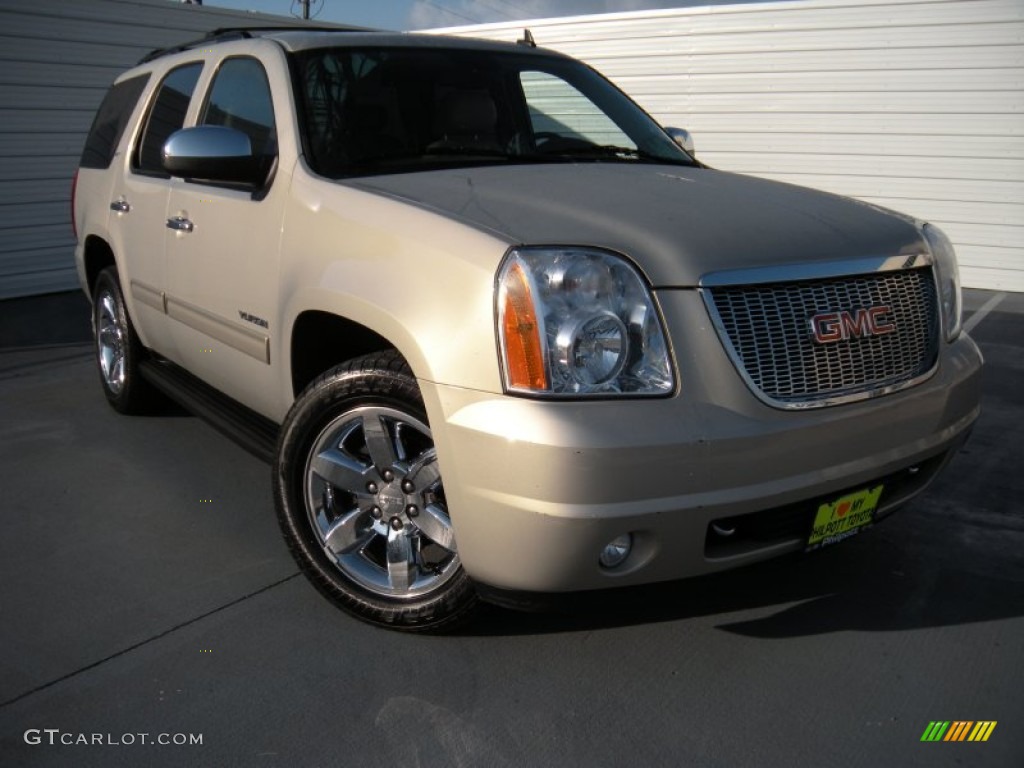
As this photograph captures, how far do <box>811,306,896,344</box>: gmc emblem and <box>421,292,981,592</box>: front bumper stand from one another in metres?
0.20

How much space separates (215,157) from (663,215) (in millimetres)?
1610

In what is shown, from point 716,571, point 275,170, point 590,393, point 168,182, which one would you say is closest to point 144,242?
point 168,182

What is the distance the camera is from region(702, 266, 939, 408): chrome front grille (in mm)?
2453

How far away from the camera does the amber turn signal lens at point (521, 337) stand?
2332 mm

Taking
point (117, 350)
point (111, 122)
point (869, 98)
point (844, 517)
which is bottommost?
point (117, 350)

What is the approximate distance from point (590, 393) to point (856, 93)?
32.0 ft

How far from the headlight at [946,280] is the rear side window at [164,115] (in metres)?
3.13

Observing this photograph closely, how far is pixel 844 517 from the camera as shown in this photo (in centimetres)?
269

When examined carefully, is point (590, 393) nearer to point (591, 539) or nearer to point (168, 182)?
point (591, 539)

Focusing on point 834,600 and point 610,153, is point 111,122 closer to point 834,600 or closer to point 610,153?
point 610,153

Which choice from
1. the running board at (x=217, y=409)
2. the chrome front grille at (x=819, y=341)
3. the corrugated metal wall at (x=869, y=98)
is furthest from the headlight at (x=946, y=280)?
the corrugated metal wall at (x=869, y=98)

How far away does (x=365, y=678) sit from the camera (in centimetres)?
270

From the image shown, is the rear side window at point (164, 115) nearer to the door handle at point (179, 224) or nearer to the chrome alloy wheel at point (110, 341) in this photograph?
the door handle at point (179, 224)

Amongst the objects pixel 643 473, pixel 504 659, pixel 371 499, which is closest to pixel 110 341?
pixel 371 499
